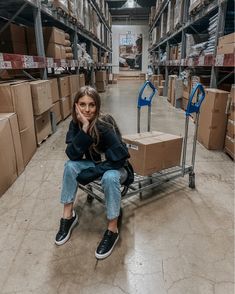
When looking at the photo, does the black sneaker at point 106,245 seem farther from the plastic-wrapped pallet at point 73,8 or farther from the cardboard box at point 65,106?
the plastic-wrapped pallet at point 73,8

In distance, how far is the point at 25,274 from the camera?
1154mm

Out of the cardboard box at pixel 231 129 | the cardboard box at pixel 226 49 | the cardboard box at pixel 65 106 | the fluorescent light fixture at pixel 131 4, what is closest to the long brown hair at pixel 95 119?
the cardboard box at pixel 231 129

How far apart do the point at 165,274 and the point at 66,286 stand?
18.8 inches

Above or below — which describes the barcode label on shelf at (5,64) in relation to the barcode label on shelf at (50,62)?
below

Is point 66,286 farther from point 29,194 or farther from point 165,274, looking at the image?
point 29,194

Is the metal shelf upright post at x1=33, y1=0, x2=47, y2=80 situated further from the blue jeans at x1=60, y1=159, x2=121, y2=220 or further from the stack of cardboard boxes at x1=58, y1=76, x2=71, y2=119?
the blue jeans at x1=60, y1=159, x2=121, y2=220

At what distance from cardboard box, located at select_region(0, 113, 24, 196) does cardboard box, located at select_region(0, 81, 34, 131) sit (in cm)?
11

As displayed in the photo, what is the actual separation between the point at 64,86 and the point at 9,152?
2.39m

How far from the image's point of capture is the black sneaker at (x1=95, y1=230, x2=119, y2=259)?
4.10 feet

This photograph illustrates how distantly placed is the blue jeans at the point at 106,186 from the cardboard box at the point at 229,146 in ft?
5.26

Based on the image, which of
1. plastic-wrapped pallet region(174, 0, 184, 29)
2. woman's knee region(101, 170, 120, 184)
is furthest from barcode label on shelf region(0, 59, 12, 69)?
plastic-wrapped pallet region(174, 0, 184, 29)

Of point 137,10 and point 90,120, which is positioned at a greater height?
point 137,10

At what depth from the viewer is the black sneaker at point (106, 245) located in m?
1.25

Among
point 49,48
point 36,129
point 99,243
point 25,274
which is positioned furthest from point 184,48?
point 25,274
